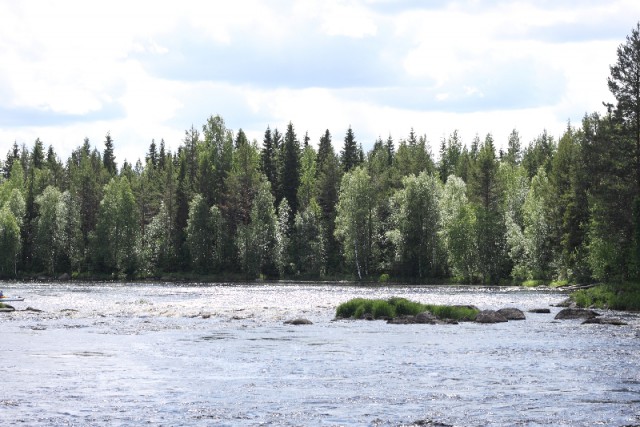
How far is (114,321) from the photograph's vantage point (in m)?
50.2

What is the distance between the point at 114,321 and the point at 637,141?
45657mm

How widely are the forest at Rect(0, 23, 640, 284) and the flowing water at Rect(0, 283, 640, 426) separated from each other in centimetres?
4263

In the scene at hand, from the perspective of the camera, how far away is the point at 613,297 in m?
57.9

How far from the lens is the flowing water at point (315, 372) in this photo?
22.4m

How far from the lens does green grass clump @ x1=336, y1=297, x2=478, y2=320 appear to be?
49.5 metres

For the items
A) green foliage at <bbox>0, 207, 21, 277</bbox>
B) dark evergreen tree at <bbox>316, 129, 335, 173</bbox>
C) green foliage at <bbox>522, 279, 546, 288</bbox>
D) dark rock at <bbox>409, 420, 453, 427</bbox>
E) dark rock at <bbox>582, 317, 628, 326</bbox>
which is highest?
dark evergreen tree at <bbox>316, 129, 335, 173</bbox>

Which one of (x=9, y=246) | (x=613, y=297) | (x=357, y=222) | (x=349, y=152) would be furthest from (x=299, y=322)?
(x=349, y=152)

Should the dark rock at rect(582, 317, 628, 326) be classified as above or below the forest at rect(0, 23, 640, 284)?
below

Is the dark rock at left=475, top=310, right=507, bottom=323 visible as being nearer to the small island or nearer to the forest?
the small island

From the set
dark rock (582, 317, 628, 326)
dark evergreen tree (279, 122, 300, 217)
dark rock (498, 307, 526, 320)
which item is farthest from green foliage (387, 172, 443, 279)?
dark rock (582, 317, 628, 326)

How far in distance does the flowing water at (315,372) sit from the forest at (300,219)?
42.6 meters

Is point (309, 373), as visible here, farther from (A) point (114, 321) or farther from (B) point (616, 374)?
(A) point (114, 321)

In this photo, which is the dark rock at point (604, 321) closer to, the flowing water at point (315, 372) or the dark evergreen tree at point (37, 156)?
the flowing water at point (315, 372)

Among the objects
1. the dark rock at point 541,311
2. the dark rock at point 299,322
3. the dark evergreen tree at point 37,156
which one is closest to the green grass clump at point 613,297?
the dark rock at point 541,311
